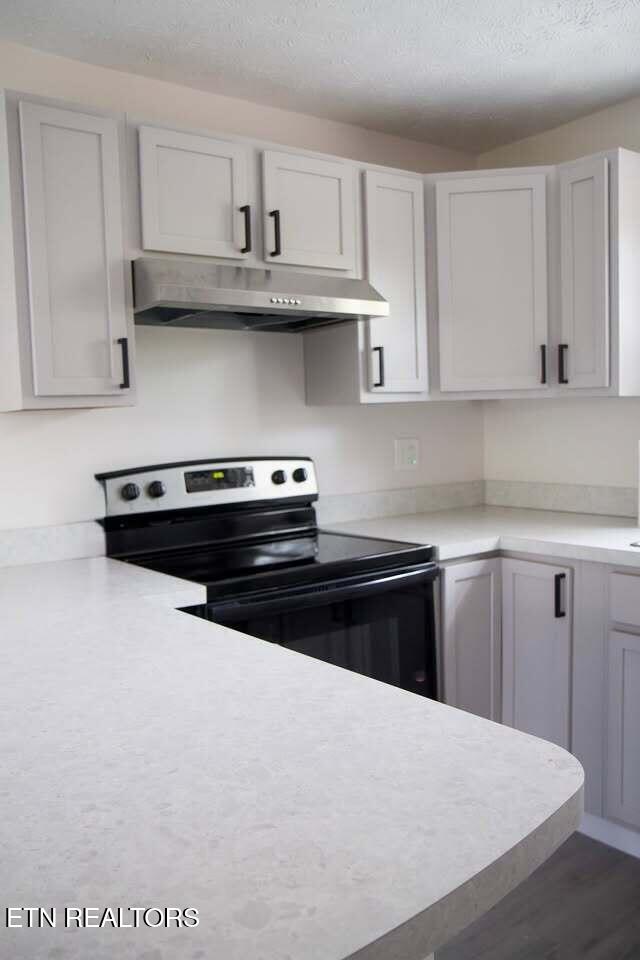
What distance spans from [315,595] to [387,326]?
3.36ft

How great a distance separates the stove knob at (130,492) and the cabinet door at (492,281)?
3.69 ft

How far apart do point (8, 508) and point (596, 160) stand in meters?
2.12

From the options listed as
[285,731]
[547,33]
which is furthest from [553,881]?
[547,33]

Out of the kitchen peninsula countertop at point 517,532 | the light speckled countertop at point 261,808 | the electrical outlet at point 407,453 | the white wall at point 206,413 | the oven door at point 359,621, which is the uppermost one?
the white wall at point 206,413

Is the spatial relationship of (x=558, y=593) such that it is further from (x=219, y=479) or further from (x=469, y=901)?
(x=469, y=901)

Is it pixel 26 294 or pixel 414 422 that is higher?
pixel 26 294

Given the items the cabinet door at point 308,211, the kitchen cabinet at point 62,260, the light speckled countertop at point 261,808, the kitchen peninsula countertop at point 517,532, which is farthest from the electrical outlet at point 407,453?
the light speckled countertop at point 261,808

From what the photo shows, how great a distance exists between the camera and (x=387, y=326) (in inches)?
105

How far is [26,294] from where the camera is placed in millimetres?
2006

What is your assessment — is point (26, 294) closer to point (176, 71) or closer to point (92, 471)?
point (92, 471)

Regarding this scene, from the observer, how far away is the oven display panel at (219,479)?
8.37ft

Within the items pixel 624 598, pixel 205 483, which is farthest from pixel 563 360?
pixel 205 483

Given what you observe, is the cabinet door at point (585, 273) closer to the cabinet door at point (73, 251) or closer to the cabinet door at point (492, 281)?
the cabinet door at point (492, 281)

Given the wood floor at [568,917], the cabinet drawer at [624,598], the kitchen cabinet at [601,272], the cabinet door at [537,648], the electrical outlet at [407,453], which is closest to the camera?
the wood floor at [568,917]
